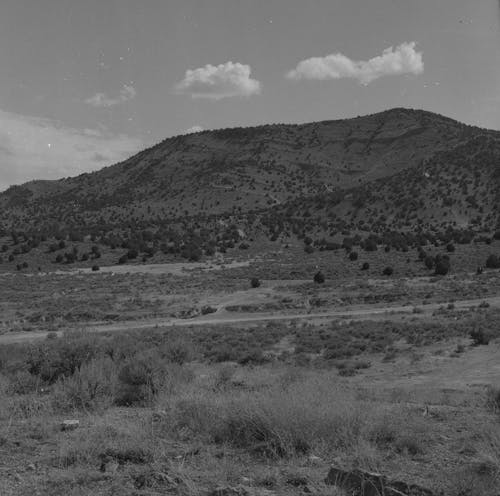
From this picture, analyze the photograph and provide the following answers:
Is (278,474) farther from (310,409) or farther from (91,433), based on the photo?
(91,433)

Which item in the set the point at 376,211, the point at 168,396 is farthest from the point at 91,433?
the point at 376,211

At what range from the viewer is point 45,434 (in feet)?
27.6

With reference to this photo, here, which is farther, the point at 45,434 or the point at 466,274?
the point at 466,274

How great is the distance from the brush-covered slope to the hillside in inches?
12.5

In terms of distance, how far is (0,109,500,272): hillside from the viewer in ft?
300

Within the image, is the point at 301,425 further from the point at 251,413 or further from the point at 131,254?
the point at 131,254

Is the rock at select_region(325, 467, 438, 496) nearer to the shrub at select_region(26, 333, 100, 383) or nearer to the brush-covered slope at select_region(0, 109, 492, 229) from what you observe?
the shrub at select_region(26, 333, 100, 383)

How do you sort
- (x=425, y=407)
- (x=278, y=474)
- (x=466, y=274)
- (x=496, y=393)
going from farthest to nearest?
(x=466, y=274), (x=496, y=393), (x=425, y=407), (x=278, y=474)

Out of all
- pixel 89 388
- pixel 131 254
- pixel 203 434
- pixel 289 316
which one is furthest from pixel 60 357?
pixel 131 254

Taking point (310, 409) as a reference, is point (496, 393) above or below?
below

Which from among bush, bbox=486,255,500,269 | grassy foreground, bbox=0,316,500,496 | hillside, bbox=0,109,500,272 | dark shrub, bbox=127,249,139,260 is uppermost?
hillside, bbox=0,109,500,272

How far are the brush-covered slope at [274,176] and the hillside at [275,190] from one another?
0.32 meters

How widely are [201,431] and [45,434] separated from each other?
234 centimetres

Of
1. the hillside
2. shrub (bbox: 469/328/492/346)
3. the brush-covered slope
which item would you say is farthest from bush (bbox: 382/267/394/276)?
the brush-covered slope
